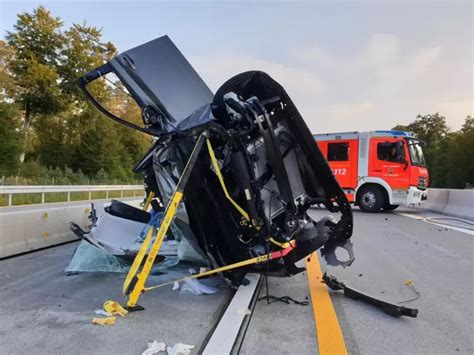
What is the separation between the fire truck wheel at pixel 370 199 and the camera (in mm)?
13992

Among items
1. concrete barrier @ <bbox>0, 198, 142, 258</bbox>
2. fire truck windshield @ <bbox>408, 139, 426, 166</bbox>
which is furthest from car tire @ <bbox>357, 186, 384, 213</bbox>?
concrete barrier @ <bbox>0, 198, 142, 258</bbox>

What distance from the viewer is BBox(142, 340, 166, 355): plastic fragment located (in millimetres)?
2461

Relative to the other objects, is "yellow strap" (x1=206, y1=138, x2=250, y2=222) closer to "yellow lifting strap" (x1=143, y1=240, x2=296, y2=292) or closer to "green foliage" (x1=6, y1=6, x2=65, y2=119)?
"yellow lifting strap" (x1=143, y1=240, x2=296, y2=292)

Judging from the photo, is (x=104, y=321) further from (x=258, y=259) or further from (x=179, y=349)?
(x=258, y=259)

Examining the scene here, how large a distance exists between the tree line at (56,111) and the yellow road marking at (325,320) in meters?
18.8

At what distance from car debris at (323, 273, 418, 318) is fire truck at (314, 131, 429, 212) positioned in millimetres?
9642

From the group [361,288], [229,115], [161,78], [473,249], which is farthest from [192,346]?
[473,249]

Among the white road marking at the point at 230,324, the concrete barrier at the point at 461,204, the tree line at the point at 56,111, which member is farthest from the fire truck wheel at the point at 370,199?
the tree line at the point at 56,111

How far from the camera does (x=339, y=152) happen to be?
1498cm

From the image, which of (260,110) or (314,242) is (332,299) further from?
(260,110)

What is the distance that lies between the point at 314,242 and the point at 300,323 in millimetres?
776

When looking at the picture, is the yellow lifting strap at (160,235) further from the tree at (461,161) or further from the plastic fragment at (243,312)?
the tree at (461,161)

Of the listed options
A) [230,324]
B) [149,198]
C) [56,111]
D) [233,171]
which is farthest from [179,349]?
[56,111]

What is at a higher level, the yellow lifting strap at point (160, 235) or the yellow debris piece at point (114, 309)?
the yellow lifting strap at point (160, 235)
